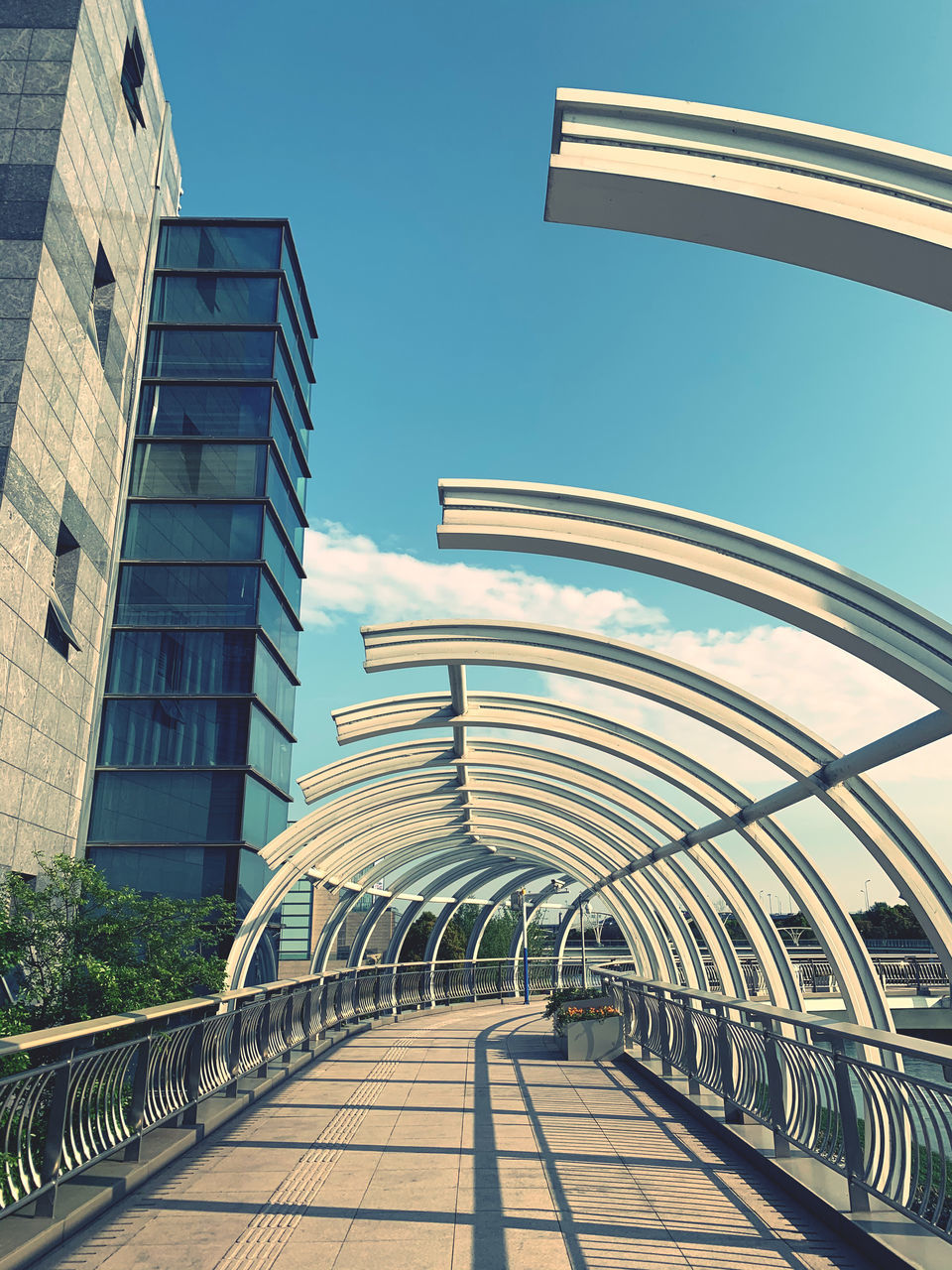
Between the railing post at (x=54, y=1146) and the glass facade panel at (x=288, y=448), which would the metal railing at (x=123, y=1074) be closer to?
the railing post at (x=54, y=1146)

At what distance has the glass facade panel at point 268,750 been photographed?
64.8 ft

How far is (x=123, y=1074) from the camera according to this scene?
6309mm

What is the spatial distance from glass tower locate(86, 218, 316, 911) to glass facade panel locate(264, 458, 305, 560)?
4.5 inches

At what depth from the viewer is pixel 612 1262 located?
Result: 15.8 feet

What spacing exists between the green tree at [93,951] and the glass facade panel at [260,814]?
26.1 ft

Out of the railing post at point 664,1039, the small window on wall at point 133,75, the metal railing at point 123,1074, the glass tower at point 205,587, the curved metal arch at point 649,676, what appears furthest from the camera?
the glass tower at point 205,587

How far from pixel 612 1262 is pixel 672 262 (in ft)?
26.7

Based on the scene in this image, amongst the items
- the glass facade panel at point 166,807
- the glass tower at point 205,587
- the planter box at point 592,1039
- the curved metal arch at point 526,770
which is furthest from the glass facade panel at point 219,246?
the planter box at point 592,1039

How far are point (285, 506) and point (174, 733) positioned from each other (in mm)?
6718

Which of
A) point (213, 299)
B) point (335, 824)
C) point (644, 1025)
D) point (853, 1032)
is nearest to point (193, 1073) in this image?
point (853, 1032)

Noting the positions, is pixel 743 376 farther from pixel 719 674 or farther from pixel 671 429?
pixel 719 674

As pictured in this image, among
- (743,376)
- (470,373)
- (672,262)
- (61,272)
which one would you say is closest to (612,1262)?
(743,376)

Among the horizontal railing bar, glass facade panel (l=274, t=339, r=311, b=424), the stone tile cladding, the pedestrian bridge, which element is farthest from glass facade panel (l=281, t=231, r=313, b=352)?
the horizontal railing bar

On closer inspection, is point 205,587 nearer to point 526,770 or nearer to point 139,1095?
point 526,770
